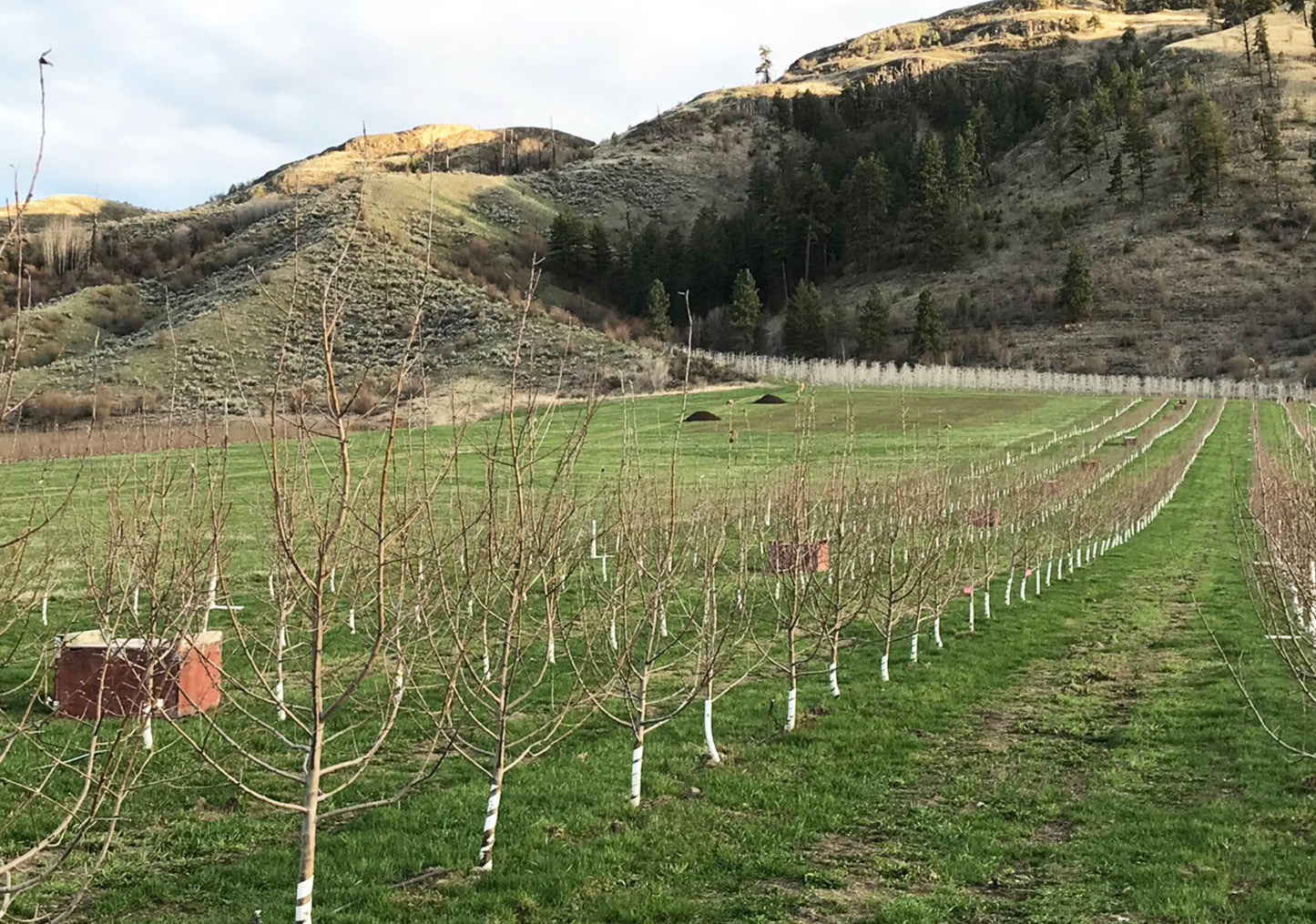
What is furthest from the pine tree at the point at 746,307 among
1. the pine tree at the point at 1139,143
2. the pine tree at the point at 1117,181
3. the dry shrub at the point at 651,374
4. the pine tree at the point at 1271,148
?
the pine tree at the point at 1271,148

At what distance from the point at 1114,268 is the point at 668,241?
49.0 meters

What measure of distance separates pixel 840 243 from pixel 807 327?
28340mm

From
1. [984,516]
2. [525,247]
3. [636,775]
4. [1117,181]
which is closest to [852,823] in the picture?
[636,775]

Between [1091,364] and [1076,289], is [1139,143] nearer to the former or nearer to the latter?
[1076,289]

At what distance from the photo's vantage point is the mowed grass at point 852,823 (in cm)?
715

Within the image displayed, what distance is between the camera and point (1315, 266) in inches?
3287

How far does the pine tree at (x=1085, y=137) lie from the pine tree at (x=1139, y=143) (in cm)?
355

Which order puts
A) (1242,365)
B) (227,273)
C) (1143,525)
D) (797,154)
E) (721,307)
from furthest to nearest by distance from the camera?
(797,154)
(721,307)
(227,273)
(1242,365)
(1143,525)

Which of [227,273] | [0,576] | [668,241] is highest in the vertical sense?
[668,241]

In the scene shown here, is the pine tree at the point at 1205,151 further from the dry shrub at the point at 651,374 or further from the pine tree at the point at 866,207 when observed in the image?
the dry shrub at the point at 651,374

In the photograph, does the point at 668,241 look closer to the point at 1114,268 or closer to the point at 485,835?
the point at 1114,268

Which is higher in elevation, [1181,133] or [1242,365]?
[1181,133]

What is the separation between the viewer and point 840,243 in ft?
364

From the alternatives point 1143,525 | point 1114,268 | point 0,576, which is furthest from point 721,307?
point 0,576
